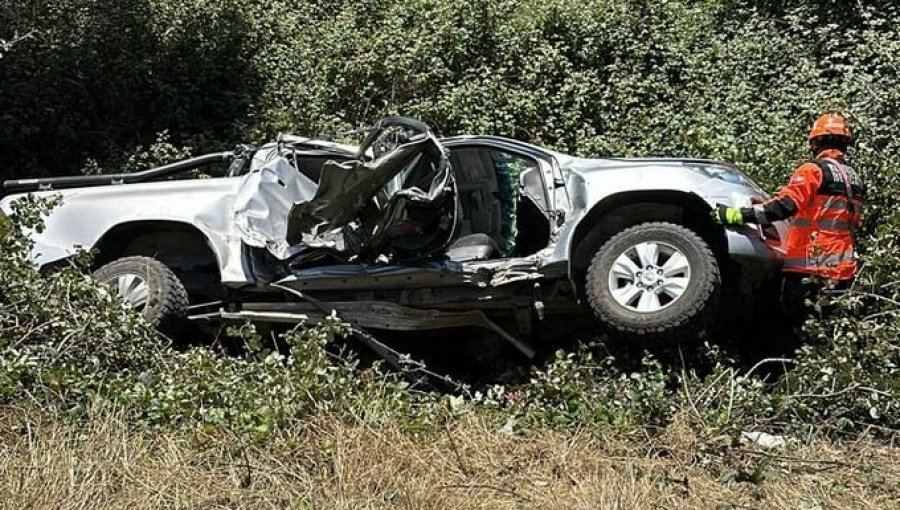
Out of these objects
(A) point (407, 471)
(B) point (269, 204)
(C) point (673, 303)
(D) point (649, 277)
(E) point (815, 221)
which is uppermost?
(B) point (269, 204)

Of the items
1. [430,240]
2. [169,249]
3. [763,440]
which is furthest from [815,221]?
[169,249]

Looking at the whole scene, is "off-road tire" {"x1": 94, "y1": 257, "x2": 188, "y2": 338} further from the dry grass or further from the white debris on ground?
A: the white debris on ground

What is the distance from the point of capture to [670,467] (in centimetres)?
469

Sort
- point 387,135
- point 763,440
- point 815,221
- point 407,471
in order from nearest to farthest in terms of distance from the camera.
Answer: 1. point 407,471
2. point 763,440
3. point 815,221
4. point 387,135

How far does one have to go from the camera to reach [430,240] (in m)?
6.24

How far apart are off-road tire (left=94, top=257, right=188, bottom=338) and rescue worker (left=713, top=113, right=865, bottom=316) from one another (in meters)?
3.52

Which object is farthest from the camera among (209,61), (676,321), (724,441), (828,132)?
(209,61)

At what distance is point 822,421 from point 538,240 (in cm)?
211

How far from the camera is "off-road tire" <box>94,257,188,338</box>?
256 inches

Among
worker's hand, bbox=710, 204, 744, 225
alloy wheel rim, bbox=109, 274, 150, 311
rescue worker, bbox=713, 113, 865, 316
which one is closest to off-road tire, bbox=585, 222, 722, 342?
worker's hand, bbox=710, 204, 744, 225

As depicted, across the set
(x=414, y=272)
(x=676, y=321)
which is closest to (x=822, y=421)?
(x=676, y=321)

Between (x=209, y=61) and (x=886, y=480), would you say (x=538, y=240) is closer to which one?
(x=886, y=480)

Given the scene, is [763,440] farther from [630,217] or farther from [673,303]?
[630,217]

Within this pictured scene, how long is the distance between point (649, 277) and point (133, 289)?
3.37 metres
